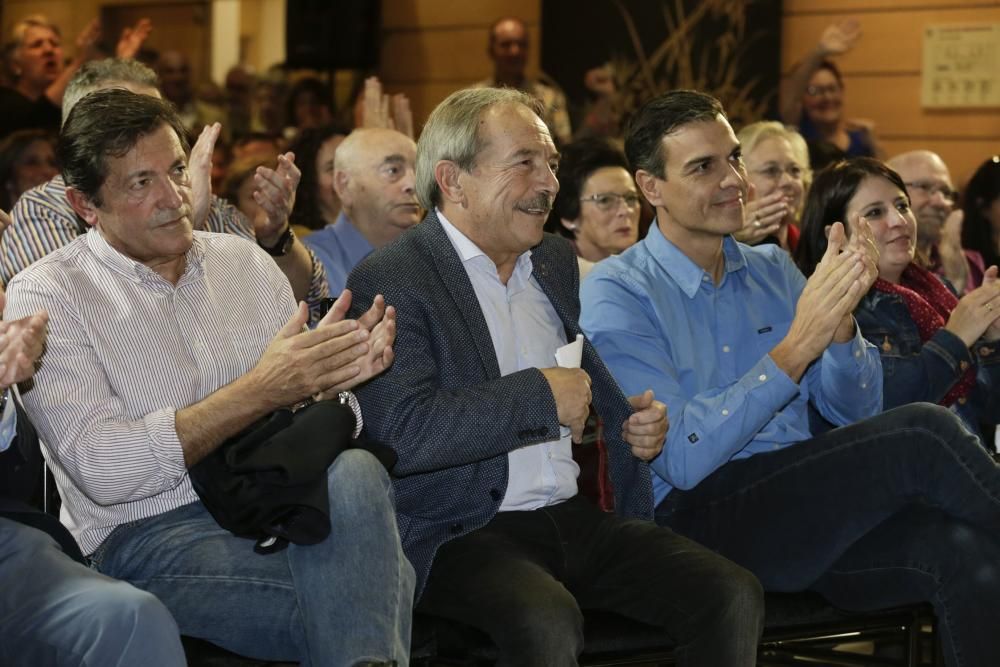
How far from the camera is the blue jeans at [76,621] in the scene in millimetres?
2166

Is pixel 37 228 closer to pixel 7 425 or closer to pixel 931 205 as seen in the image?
pixel 7 425

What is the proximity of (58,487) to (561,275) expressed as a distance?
1.13 meters

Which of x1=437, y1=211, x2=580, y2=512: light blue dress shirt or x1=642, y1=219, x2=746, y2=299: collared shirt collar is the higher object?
x1=642, y1=219, x2=746, y2=299: collared shirt collar

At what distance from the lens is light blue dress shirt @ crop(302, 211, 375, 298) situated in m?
4.23

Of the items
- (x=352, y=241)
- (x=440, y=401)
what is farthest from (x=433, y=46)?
Answer: (x=440, y=401)

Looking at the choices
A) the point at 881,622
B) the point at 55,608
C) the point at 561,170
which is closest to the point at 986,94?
the point at 561,170

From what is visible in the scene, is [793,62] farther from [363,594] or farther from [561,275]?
[363,594]

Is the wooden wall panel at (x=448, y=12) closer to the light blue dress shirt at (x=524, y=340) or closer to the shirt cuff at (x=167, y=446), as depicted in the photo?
the light blue dress shirt at (x=524, y=340)

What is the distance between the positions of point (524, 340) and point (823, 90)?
176 inches

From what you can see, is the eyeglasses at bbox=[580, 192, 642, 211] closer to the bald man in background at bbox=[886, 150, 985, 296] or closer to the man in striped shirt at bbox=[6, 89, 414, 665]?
the bald man in background at bbox=[886, 150, 985, 296]

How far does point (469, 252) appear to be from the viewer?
2887 millimetres

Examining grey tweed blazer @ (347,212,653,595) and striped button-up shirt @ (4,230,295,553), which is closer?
striped button-up shirt @ (4,230,295,553)

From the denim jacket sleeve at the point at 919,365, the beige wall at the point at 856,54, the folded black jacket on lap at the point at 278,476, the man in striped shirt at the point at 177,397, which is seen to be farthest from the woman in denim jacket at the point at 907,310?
the beige wall at the point at 856,54

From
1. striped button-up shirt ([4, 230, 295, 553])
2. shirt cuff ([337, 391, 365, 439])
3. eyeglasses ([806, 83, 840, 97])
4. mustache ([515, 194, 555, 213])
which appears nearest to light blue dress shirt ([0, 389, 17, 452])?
striped button-up shirt ([4, 230, 295, 553])
